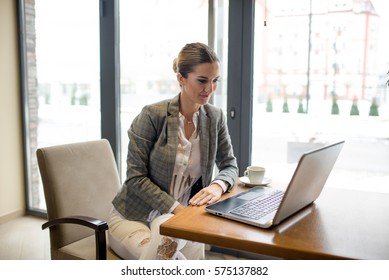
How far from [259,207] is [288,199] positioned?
175 millimetres

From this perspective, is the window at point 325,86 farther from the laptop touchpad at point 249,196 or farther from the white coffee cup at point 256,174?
the laptop touchpad at point 249,196

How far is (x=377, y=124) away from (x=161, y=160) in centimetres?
144

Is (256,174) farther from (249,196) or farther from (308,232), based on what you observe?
(308,232)

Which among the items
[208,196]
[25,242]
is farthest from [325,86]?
[25,242]

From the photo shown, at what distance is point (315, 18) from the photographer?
252cm

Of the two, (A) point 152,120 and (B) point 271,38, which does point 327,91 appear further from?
(A) point 152,120

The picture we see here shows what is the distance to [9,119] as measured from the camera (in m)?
3.55

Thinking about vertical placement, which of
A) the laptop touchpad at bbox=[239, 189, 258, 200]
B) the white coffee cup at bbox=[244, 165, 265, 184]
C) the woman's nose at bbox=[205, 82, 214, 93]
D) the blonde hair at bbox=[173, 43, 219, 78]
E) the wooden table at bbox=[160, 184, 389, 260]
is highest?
the blonde hair at bbox=[173, 43, 219, 78]

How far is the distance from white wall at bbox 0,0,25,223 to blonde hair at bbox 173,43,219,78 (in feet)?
7.57

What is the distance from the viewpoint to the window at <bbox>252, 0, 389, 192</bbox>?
7.91 ft

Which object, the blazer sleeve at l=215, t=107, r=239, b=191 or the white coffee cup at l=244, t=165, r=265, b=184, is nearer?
the white coffee cup at l=244, t=165, r=265, b=184

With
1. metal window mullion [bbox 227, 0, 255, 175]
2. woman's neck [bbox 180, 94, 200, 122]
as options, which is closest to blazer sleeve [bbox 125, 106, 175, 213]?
woman's neck [bbox 180, 94, 200, 122]

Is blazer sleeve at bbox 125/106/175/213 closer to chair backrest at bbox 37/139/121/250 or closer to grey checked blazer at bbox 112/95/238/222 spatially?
grey checked blazer at bbox 112/95/238/222
